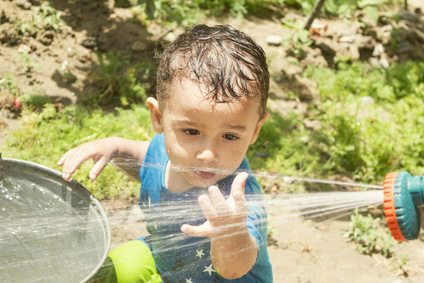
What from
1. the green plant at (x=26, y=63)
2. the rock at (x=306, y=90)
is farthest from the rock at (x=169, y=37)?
the rock at (x=306, y=90)

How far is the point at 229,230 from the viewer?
1.45m

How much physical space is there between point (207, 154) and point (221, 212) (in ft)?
0.90

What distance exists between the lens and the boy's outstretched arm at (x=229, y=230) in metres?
1.40

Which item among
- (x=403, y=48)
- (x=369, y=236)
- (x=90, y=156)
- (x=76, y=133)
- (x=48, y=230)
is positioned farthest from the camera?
(x=403, y=48)

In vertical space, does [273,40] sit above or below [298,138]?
above

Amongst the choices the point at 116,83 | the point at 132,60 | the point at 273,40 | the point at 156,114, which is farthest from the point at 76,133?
the point at 273,40

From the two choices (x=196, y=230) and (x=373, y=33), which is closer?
(x=196, y=230)

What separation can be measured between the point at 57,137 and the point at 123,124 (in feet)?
1.60

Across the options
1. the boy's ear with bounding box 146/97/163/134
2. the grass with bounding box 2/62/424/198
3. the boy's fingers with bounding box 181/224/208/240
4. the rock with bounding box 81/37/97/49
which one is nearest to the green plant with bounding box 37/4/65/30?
the rock with bounding box 81/37/97/49

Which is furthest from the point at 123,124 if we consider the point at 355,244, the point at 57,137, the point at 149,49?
the point at 355,244

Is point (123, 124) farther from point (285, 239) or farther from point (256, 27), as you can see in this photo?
point (256, 27)

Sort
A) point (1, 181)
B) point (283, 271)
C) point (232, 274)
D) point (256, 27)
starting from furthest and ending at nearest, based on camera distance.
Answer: point (256, 27), point (283, 271), point (1, 181), point (232, 274)

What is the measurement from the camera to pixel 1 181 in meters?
1.93

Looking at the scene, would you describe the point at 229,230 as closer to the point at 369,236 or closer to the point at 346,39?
the point at 369,236
